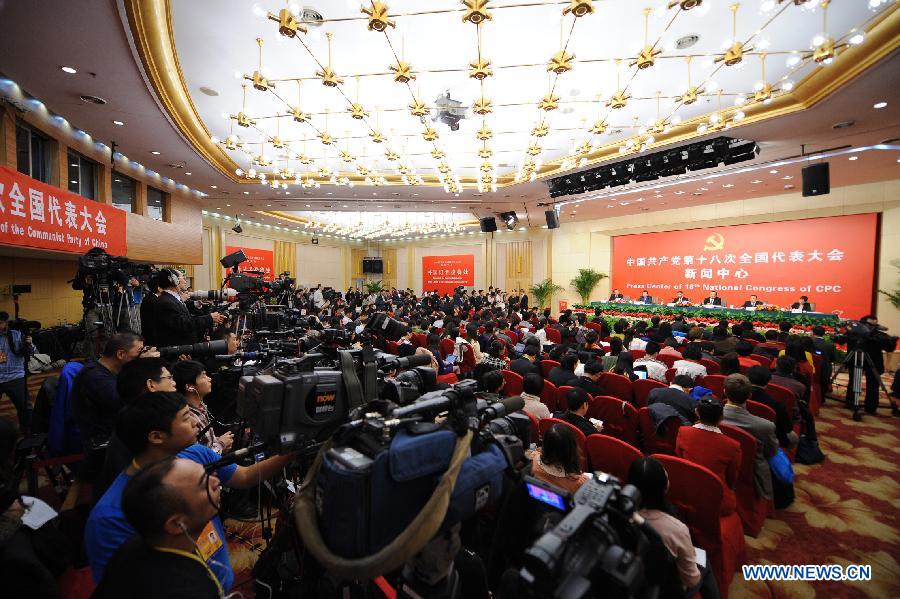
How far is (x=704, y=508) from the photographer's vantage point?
1.93 m

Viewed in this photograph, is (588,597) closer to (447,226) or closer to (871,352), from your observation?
(871,352)

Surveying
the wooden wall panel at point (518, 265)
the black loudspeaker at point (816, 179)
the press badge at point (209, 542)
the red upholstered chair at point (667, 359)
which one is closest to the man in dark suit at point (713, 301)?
the black loudspeaker at point (816, 179)

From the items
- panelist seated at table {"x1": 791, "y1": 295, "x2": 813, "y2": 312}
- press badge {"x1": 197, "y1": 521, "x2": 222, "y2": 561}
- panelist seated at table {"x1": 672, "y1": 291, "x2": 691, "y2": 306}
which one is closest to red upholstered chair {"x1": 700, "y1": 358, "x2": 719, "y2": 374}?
press badge {"x1": 197, "y1": 521, "x2": 222, "y2": 561}

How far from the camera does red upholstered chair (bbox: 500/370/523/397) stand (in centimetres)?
373

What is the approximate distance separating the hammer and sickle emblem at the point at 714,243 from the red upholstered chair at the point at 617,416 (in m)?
10.6

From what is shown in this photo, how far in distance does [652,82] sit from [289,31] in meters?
4.32

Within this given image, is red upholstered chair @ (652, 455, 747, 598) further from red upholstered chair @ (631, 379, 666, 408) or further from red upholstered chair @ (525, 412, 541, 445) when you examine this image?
red upholstered chair @ (631, 379, 666, 408)

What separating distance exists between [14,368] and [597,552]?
5.59 metres

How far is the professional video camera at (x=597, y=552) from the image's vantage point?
2.32 feet

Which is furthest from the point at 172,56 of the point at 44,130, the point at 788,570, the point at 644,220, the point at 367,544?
the point at 644,220

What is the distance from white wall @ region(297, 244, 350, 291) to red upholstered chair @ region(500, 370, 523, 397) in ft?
48.0

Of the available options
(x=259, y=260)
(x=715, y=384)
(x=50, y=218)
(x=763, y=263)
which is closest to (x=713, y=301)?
(x=763, y=263)

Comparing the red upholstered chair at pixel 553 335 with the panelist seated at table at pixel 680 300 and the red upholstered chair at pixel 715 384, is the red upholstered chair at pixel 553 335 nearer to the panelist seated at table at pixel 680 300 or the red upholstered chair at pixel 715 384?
the red upholstered chair at pixel 715 384

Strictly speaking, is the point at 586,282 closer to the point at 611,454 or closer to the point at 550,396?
the point at 550,396
